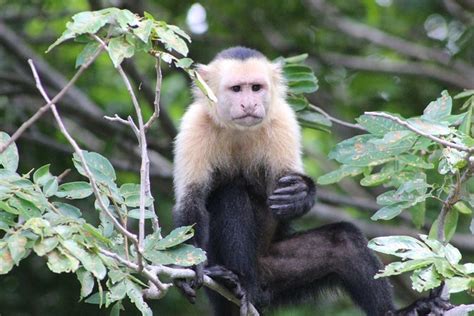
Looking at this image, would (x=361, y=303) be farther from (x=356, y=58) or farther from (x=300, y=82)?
(x=356, y=58)

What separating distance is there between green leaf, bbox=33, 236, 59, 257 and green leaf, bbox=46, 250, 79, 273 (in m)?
0.04

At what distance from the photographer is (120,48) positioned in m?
4.88

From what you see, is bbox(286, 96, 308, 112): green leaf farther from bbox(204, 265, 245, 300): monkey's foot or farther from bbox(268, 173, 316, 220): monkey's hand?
bbox(204, 265, 245, 300): monkey's foot

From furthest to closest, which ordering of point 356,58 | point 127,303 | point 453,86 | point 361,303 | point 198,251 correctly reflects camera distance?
point 356,58 < point 453,86 < point 127,303 < point 361,303 < point 198,251

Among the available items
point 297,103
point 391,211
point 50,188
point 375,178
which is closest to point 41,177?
point 50,188

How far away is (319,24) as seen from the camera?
35.7 feet

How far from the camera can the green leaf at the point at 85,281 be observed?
448 cm

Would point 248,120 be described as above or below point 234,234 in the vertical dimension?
above

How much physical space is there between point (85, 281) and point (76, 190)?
698 millimetres

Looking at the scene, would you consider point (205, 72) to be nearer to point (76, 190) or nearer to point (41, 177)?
point (76, 190)

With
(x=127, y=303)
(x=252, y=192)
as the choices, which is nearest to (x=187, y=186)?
(x=252, y=192)

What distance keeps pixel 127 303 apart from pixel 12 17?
348 cm

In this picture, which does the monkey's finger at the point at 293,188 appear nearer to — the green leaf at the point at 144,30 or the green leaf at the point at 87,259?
the green leaf at the point at 144,30

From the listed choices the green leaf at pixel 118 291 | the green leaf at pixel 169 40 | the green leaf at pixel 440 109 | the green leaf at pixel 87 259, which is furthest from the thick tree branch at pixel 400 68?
the green leaf at pixel 87 259
